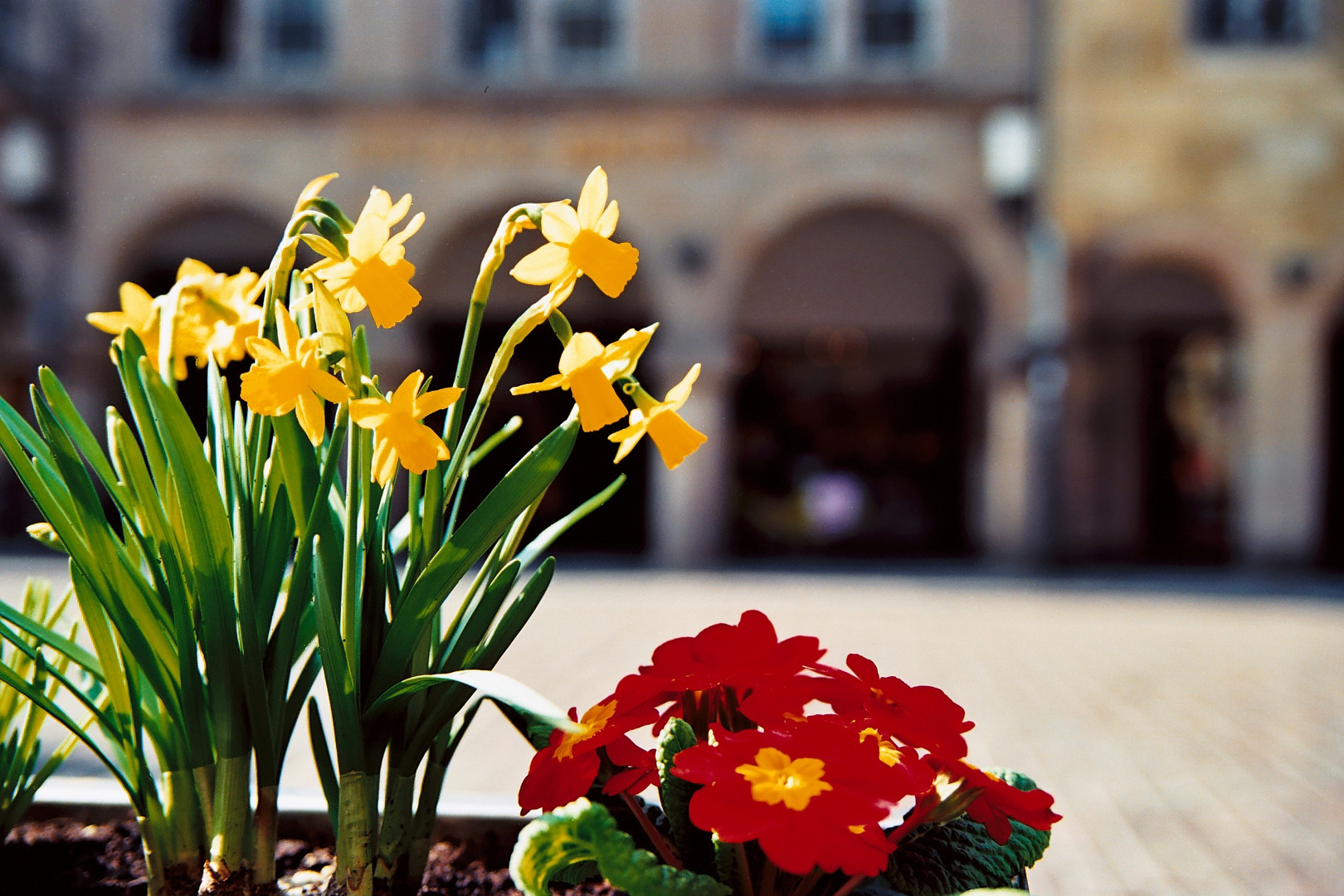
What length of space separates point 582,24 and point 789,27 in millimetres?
2229

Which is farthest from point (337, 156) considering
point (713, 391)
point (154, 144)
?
point (713, 391)

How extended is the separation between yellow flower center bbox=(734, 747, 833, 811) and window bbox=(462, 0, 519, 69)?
12.6 m

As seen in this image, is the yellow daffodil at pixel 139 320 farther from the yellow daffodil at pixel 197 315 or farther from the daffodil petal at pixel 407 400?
the daffodil petal at pixel 407 400

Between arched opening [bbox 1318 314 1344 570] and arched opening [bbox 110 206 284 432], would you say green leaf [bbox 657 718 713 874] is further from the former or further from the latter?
arched opening [bbox 1318 314 1344 570]

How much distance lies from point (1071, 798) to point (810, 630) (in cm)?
369

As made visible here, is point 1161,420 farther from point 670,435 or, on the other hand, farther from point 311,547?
point 311,547

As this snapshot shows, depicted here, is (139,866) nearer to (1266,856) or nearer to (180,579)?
(180,579)

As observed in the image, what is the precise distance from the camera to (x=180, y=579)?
3.58ft

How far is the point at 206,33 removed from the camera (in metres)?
12.8

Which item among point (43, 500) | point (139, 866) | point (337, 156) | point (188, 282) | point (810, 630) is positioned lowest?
point (810, 630)

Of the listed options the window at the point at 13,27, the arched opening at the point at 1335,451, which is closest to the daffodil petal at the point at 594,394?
the arched opening at the point at 1335,451

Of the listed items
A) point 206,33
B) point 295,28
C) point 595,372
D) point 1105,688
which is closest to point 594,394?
point 595,372

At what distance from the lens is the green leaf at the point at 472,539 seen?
105 centimetres

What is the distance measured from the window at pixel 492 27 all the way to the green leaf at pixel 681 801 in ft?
40.9
